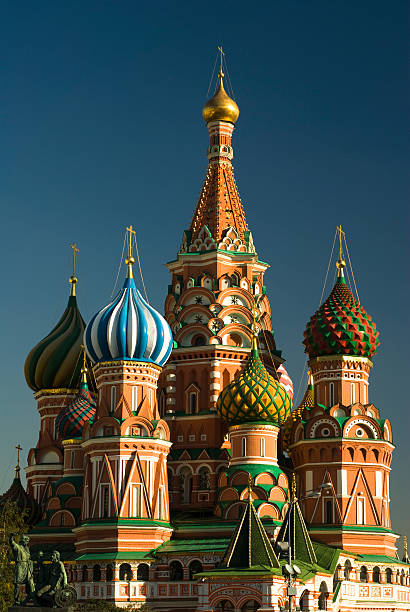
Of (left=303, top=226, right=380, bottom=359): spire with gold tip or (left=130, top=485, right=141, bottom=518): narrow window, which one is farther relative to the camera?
(left=303, top=226, right=380, bottom=359): spire with gold tip

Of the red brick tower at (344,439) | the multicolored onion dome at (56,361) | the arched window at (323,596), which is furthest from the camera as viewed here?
the multicolored onion dome at (56,361)

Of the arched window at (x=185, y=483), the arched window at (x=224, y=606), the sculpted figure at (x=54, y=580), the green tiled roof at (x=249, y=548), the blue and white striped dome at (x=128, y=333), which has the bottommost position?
the arched window at (x=224, y=606)

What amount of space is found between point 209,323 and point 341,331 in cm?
522

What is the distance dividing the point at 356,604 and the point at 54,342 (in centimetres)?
1687

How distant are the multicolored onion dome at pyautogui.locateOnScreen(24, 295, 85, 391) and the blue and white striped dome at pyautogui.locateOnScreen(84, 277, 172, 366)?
21.4 feet

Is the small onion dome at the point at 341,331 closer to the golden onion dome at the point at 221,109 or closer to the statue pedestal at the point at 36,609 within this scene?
the golden onion dome at the point at 221,109

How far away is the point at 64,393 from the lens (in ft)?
176

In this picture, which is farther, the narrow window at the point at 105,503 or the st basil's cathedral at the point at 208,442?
the narrow window at the point at 105,503

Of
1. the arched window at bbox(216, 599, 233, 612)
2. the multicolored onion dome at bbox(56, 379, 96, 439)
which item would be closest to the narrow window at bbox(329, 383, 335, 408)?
the multicolored onion dome at bbox(56, 379, 96, 439)

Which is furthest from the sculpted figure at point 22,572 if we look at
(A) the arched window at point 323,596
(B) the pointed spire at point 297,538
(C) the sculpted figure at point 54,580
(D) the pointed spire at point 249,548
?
(A) the arched window at point 323,596

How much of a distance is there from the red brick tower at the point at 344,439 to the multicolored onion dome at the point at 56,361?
9461 mm

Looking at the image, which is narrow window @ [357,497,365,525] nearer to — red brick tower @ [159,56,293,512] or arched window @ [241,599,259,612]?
red brick tower @ [159,56,293,512]

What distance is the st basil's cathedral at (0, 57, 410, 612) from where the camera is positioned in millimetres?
44062

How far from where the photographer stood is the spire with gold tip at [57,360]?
2111 inches
